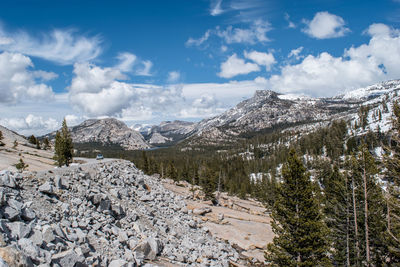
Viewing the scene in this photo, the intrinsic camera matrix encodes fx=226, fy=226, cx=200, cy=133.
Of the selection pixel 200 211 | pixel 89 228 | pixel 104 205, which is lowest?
pixel 200 211

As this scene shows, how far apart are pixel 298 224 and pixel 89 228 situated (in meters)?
18.9

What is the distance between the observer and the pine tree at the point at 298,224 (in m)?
21.1

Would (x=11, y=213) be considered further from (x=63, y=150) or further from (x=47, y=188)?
(x=63, y=150)

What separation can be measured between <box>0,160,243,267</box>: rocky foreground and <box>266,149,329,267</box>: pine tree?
8045 millimetres

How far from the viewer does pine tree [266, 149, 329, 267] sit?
69.3 feet

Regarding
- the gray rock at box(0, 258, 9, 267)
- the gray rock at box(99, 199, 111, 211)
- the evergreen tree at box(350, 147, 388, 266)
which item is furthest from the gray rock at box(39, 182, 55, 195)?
the evergreen tree at box(350, 147, 388, 266)

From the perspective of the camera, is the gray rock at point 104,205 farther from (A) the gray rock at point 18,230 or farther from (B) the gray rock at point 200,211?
(B) the gray rock at point 200,211

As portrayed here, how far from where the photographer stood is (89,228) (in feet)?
61.2

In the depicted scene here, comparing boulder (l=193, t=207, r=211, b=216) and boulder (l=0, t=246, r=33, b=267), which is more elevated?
boulder (l=0, t=246, r=33, b=267)

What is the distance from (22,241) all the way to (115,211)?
45.0ft

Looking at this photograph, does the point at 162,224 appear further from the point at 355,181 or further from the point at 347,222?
the point at 355,181

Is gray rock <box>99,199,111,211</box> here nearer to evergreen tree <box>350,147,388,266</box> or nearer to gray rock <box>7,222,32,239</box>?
gray rock <box>7,222,32,239</box>

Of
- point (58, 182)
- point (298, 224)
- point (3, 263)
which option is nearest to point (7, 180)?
point (58, 182)

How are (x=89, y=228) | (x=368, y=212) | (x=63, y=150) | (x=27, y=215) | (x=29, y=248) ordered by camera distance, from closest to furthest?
(x=29, y=248) → (x=27, y=215) → (x=89, y=228) → (x=368, y=212) → (x=63, y=150)
